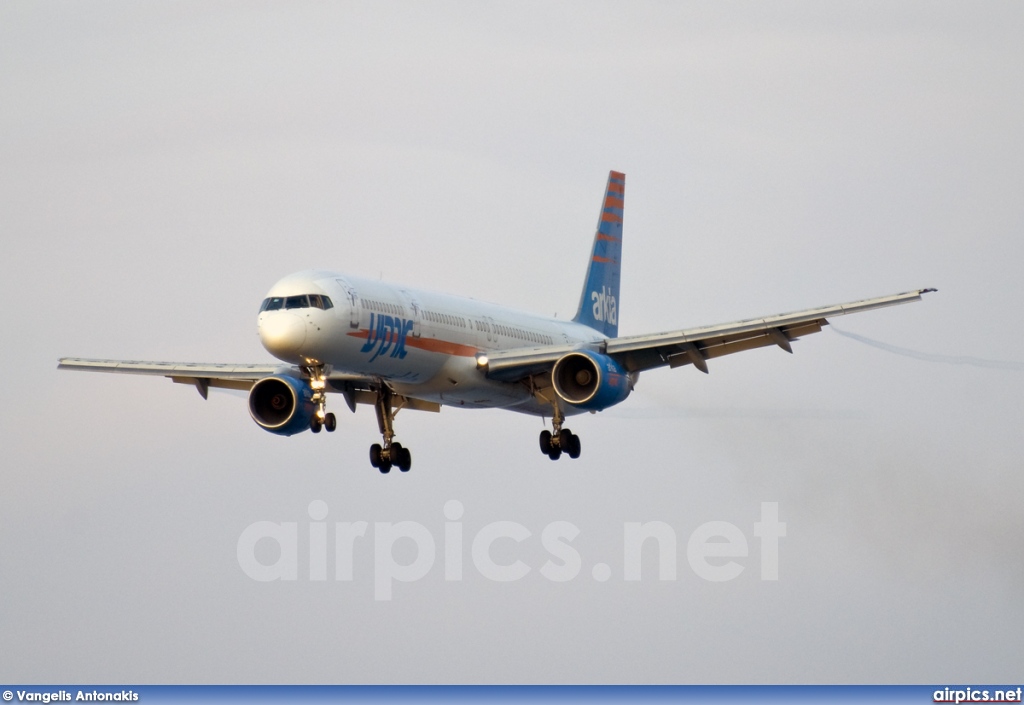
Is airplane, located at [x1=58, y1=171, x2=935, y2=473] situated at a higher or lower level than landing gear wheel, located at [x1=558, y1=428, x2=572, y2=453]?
higher

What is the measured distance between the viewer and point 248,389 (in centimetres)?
5766

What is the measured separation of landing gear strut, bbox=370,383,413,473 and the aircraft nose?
8.43 metres

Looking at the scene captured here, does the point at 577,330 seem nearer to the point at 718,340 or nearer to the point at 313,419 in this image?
the point at 718,340

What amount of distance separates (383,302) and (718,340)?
34.3 ft

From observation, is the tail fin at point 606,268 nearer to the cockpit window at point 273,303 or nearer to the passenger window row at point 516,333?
the passenger window row at point 516,333

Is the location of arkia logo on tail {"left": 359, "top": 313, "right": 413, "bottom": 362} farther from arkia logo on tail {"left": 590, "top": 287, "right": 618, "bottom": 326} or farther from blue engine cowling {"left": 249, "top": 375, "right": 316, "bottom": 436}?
arkia logo on tail {"left": 590, "top": 287, "right": 618, "bottom": 326}

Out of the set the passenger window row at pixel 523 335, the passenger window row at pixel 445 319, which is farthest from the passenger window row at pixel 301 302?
the passenger window row at pixel 523 335

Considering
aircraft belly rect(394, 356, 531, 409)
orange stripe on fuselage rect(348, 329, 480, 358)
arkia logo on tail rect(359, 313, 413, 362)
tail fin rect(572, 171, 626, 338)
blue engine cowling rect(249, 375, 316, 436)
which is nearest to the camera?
orange stripe on fuselage rect(348, 329, 480, 358)

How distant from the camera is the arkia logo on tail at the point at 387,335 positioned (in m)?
48.1

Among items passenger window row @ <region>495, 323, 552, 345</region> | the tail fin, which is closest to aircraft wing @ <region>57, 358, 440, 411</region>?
passenger window row @ <region>495, 323, 552, 345</region>

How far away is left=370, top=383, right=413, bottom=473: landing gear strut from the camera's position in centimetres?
5506

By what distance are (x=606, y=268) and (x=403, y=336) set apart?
19.9 meters

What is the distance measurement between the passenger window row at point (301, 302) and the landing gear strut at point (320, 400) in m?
2.29

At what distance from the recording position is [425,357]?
166ft
